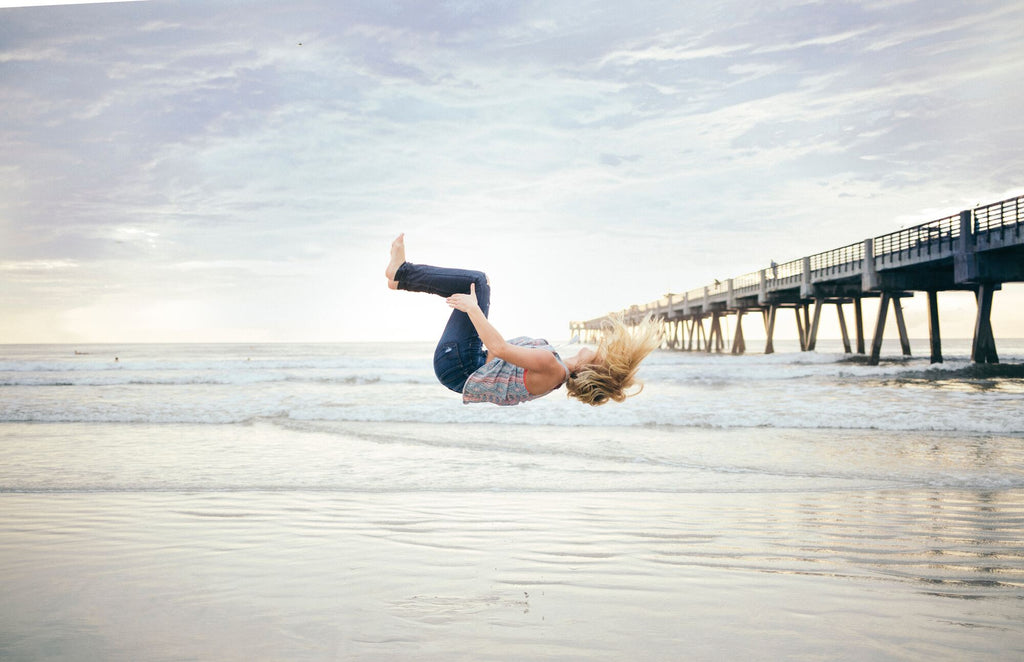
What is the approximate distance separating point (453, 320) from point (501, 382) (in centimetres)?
45

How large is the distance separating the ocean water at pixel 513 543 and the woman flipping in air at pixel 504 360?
34.4 inches

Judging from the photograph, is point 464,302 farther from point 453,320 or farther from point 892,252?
point 892,252

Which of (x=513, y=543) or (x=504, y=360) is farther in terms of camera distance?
(x=513, y=543)

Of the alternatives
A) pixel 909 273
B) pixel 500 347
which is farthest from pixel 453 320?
pixel 909 273

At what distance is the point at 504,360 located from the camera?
9.84 feet

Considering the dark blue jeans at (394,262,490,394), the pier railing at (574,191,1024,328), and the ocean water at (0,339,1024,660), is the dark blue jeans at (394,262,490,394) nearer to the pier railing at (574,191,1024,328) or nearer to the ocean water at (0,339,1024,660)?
the ocean water at (0,339,1024,660)

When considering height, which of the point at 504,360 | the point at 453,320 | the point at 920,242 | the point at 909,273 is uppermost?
the point at 920,242

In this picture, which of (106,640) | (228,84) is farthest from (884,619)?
(228,84)

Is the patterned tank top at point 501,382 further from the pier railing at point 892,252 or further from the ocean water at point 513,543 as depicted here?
the pier railing at point 892,252

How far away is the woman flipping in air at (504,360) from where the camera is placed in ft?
10.0

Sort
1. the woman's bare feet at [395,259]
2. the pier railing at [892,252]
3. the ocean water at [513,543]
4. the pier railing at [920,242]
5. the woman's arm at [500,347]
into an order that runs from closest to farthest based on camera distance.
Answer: the ocean water at [513,543]
the woman's arm at [500,347]
the woman's bare feet at [395,259]
the pier railing at [892,252]
the pier railing at [920,242]

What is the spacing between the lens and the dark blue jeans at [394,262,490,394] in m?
3.04

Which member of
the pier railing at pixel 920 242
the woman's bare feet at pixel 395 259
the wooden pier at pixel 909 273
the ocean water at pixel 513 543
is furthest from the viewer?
the pier railing at pixel 920 242

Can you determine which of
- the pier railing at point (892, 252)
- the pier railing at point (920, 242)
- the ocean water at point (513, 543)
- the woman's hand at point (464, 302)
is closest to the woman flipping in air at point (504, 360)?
the woman's hand at point (464, 302)
